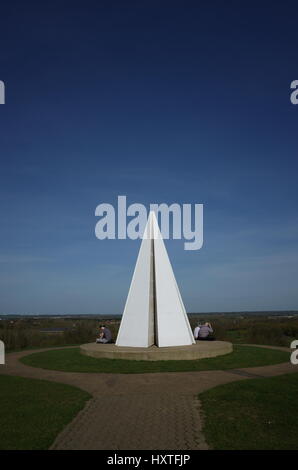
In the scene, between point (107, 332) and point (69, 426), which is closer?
point (69, 426)

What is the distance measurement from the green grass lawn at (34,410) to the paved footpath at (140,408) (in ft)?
0.65

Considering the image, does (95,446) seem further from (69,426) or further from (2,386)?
(2,386)

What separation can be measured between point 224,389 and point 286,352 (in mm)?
6931

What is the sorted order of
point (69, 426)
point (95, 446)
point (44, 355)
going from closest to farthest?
1. point (95, 446)
2. point (69, 426)
3. point (44, 355)

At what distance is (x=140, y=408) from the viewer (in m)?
6.71

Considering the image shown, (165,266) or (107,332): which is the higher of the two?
(165,266)

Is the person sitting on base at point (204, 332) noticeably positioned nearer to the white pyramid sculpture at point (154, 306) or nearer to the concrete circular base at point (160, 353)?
the white pyramid sculpture at point (154, 306)

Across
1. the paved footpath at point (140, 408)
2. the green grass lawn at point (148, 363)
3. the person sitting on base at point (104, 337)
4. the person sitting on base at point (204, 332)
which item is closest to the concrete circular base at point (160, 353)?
the green grass lawn at point (148, 363)

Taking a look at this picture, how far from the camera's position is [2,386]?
864 centimetres

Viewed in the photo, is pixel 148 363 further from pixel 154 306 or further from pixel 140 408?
pixel 140 408

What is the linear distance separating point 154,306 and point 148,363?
2.80 meters

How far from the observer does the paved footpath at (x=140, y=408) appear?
16.8 feet
